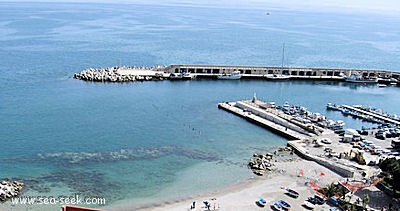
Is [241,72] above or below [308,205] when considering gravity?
above

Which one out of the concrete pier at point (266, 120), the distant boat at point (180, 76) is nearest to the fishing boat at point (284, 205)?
the concrete pier at point (266, 120)

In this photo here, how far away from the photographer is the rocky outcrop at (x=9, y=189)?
95.6 ft

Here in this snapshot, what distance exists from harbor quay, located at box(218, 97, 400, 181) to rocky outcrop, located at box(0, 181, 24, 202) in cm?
2368

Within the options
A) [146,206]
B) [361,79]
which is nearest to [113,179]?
[146,206]

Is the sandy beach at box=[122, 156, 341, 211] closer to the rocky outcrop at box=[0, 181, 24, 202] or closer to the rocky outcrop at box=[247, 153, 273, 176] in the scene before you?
the rocky outcrop at box=[247, 153, 273, 176]

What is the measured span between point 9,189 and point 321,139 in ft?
92.5

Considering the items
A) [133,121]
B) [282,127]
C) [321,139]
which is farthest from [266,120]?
[133,121]

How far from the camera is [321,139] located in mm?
42625

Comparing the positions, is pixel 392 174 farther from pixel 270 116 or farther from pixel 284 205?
pixel 270 116

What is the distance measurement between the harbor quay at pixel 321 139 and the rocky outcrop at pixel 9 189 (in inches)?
932

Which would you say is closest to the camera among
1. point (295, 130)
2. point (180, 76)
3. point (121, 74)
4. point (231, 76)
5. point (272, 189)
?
point (272, 189)

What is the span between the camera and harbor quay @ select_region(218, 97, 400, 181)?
3615 centimetres

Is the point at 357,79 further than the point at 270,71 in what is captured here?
No

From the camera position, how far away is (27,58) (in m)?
82.6
